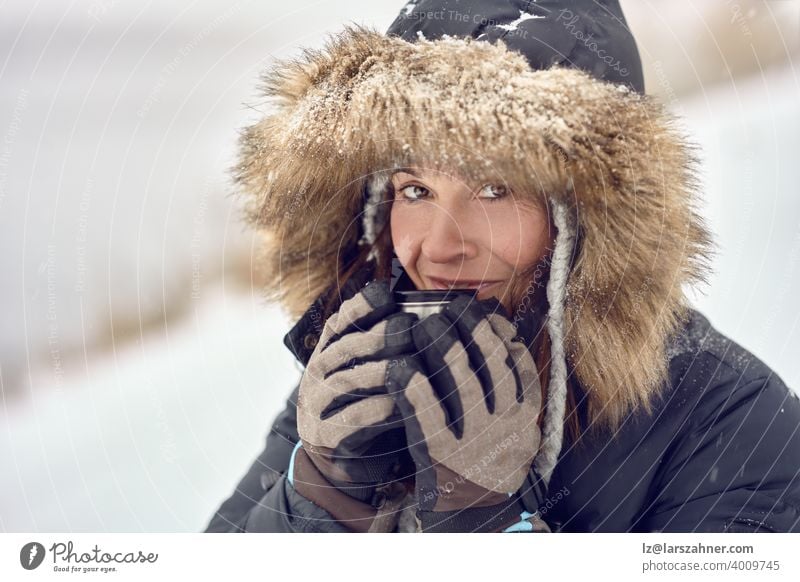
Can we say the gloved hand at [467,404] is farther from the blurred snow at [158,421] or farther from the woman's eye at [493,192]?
the blurred snow at [158,421]

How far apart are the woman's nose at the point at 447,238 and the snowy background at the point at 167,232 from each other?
0.26 meters

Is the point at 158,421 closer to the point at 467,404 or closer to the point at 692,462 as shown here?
the point at 467,404

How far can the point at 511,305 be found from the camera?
2.24ft

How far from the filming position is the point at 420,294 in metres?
0.66

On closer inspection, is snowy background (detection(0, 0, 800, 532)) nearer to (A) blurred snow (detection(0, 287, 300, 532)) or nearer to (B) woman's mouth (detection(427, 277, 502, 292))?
(A) blurred snow (detection(0, 287, 300, 532))

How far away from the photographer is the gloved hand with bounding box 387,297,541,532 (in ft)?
2.07

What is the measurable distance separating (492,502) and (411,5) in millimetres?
515

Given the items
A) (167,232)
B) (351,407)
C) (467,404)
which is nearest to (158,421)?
(167,232)

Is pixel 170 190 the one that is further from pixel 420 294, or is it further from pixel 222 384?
pixel 420 294

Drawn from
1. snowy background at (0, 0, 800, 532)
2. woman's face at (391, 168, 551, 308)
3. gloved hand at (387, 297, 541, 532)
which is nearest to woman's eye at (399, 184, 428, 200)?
woman's face at (391, 168, 551, 308)

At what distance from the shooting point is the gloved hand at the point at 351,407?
645mm
